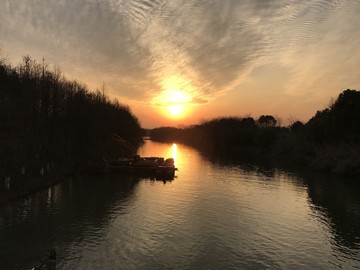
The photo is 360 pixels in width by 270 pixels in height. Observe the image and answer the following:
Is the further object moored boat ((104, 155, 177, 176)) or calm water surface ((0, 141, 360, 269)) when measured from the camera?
moored boat ((104, 155, 177, 176))

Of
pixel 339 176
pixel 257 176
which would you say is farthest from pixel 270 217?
pixel 339 176

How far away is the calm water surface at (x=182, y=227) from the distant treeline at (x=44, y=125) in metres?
6.84

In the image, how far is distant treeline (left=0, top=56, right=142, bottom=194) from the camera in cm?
4628

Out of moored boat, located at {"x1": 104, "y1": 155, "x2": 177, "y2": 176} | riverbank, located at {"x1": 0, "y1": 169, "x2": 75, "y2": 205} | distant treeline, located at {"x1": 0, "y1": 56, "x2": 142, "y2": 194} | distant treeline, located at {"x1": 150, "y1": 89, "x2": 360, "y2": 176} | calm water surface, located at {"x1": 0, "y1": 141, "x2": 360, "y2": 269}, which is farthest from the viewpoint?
distant treeline, located at {"x1": 150, "y1": 89, "x2": 360, "y2": 176}

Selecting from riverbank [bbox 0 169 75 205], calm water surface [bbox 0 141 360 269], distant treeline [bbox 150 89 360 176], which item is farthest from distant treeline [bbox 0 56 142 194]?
distant treeline [bbox 150 89 360 176]

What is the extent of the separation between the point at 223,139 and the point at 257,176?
84025 millimetres

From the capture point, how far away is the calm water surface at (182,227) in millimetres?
20375

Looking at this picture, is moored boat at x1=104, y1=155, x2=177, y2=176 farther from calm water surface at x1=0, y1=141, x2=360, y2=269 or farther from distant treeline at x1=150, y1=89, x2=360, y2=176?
distant treeline at x1=150, y1=89, x2=360, y2=176

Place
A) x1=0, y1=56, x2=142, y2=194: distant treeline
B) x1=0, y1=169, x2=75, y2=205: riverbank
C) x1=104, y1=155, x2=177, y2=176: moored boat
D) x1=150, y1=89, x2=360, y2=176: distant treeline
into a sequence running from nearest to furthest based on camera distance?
1. x1=0, y1=169, x2=75, y2=205: riverbank
2. x1=0, y1=56, x2=142, y2=194: distant treeline
3. x1=104, y1=155, x2=177, y2=176: moored boat
4. x1=150, y1=89, x2=360, y2=176: distant treeline

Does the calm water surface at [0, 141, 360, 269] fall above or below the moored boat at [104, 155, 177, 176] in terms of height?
below

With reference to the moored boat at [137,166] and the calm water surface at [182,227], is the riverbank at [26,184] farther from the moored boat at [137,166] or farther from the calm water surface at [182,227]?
the moored boat at [137,166]

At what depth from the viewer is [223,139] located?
141875 millimetres

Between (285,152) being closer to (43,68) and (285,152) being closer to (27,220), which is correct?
(43,68)

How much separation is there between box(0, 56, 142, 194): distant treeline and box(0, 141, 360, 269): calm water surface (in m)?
6.84
